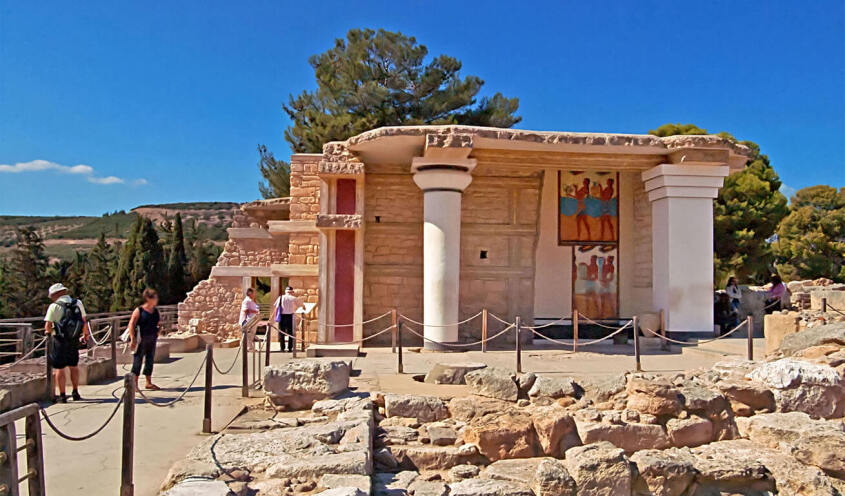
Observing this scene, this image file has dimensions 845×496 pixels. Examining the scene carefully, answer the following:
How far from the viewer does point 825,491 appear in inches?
230

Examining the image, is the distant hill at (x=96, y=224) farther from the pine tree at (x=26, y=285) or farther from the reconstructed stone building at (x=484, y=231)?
the reconstructed stone building at (x=484, y=231)

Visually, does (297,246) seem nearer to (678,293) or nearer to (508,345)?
(508,345)

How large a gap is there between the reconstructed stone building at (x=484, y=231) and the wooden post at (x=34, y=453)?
24.0ft

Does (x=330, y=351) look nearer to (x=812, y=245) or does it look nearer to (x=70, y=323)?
(x=70, y=323)

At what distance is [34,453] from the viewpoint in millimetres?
3594

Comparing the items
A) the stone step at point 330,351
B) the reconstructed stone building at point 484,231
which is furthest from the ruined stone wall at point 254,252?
the stone step at point 330,351

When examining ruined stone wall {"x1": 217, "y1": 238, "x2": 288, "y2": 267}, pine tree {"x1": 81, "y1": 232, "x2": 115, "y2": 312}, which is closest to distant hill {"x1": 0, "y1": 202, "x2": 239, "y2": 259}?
pine tree {"x1": 81, "y1": 232, "x2": 115, "y2": 312}

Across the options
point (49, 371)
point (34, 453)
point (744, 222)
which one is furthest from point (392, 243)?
point (744, 222)

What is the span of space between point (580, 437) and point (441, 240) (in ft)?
17.5

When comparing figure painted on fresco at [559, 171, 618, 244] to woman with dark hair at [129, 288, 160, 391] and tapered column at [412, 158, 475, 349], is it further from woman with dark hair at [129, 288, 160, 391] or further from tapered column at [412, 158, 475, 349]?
woman with dark hair at [129, 288, 160, 391]

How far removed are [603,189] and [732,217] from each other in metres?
11.1

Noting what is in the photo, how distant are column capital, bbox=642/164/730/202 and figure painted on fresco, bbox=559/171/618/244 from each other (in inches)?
59.0

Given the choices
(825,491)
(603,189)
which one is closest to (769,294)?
(603,189)

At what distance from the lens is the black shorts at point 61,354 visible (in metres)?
6.77
